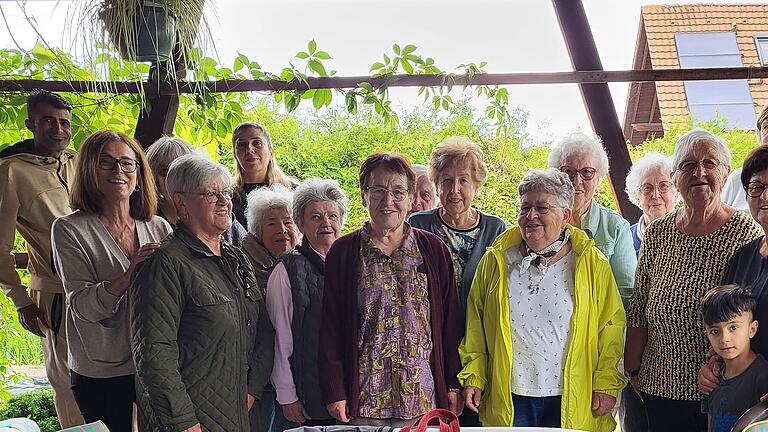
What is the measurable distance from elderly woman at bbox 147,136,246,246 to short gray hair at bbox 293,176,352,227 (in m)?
0.36

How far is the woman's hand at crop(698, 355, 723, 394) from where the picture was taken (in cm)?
227

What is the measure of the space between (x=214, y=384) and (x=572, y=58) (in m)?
2.01

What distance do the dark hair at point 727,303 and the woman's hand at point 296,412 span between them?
1314mm

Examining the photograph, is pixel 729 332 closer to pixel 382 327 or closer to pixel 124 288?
pixel 382 327

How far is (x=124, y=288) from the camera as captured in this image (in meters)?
2.34

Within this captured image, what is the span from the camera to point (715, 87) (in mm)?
5711

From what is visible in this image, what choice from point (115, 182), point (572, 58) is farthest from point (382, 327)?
point (572, 58)

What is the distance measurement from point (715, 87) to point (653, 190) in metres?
3.08

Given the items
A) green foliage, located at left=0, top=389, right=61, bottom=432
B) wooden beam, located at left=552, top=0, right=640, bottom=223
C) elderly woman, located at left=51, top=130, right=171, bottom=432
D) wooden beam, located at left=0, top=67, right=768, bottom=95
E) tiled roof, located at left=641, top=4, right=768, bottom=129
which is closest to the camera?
elderly woman, located at left=51, top=130, right=171, bottom=432

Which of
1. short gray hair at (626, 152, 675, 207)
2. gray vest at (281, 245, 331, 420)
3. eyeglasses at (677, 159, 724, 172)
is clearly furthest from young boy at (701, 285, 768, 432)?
gray vest at (281, 245, 331, 420)

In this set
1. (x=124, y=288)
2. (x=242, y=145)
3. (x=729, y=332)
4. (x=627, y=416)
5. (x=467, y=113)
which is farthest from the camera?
(x=467, y=113)

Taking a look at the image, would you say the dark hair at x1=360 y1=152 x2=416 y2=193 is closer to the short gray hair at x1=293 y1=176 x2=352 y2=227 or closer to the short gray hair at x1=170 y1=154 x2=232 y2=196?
the short gray hair at x1=293 y1=176 x2=352 y2=227

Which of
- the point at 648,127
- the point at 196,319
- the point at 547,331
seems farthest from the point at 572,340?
the point at 648,127

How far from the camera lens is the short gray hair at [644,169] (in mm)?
3125
